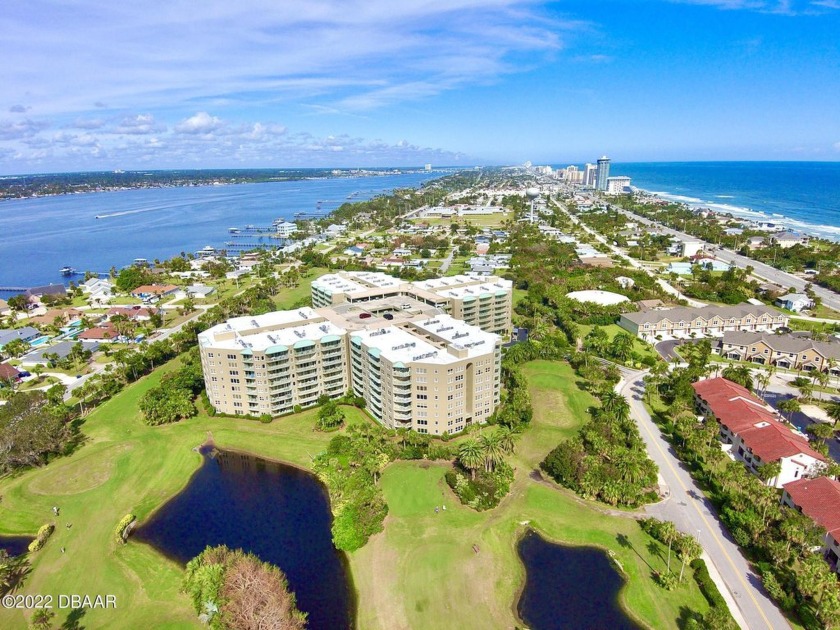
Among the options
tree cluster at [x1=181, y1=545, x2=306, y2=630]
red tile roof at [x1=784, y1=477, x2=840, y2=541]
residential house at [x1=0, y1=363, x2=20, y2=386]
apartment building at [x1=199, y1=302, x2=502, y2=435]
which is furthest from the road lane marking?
residential house at [x1=0, y1=363, x2=20, y2=386]

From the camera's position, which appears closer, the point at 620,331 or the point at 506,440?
the point at 506,440

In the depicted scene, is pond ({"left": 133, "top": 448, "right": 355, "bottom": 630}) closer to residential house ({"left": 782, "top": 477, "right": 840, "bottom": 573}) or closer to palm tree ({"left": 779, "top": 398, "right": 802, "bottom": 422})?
residential house ({"left": 782, "top": 477, "right": 840, "bottom": 573})

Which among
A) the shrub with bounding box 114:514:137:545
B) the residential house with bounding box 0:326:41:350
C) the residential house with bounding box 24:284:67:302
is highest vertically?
the residential house with bounding box 24:284:67:302

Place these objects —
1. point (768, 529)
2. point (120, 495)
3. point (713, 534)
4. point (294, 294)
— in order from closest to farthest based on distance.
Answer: point (768, 529) < point (713, 534) < point (120, 495) < point (294, 294)

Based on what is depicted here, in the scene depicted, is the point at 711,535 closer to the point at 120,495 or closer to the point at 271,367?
the point at 271,367

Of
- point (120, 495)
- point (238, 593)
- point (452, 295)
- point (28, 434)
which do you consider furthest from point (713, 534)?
point (28, 434)

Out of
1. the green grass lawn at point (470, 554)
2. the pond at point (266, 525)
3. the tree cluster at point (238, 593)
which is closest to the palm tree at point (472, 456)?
the green grass lawn at point (470, 554)
